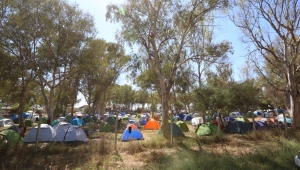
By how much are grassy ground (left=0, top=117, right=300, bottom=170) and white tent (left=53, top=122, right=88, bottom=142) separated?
2.05 m

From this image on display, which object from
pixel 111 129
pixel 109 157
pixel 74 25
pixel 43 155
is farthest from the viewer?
pixel 111 129

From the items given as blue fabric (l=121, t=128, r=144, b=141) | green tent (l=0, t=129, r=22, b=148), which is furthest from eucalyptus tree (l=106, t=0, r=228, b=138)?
green tent (l=0, t=129, r=22, b=148)

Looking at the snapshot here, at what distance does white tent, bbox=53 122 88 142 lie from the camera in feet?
40.0

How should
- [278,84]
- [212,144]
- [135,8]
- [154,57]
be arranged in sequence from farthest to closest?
1. [278,84]
2. [154,57]
3. [135,8]
4. [212,144]

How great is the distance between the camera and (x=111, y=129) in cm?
1927

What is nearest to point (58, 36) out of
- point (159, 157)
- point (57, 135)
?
point (57, 135)

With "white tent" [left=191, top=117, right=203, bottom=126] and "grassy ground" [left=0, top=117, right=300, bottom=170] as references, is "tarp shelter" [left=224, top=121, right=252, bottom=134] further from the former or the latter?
"white tent" [left=191, top=117, right=203, bottom=126]

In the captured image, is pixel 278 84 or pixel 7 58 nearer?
pixel 7 58

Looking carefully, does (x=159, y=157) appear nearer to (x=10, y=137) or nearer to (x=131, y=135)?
(x=131, y=135)

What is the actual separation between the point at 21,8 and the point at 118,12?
6.72m

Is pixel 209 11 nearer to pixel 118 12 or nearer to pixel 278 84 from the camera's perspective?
pixel 118 12

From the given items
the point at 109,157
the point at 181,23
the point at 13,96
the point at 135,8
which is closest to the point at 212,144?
the point at 109,157

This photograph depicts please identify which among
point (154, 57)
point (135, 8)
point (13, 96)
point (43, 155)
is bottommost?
point (43, 155)

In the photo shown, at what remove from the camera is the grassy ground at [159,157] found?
613 cm
